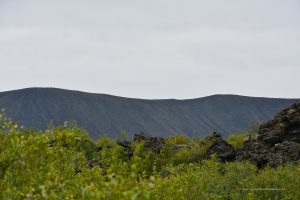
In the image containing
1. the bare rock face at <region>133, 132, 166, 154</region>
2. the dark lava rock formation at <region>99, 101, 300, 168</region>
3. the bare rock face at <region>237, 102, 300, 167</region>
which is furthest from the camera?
the bare rock face at <region>133, 132, 166, 154</region>

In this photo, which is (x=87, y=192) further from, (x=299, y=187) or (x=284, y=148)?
(x=284, y=148)

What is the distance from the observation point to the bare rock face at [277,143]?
209 ft

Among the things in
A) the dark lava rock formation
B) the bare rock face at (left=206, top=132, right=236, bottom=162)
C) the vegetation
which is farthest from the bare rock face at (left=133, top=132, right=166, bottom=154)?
the bare rock face at (left=206, top=132, right=236, bottom=162)

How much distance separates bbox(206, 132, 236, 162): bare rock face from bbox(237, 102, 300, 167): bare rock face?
1215 millimetres

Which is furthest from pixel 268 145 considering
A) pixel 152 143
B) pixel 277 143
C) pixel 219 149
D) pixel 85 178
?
pixel 85 178

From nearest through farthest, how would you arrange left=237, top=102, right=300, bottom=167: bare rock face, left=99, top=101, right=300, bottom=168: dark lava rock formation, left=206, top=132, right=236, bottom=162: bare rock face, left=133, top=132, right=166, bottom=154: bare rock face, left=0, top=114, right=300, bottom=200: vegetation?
left=0, top=114, right=300, bottom=200: vegetation, left=237, top=102, right=300, bottom=167: bare rock face, left=99, top=101, right=300, bottom=168: dark lava rock formation, left=206, top=132, right=236, bottom=162: bare rock face, left=133, top=132, right=166, bottom=154: bare rock face

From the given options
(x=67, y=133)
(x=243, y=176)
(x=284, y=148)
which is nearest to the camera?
(x=67, y=133)

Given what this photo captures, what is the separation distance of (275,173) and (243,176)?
5.64m

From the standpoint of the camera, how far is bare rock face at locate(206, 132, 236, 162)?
235ft

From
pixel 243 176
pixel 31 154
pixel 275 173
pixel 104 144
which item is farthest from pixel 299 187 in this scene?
pixel 104 144

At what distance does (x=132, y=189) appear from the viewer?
9.79m

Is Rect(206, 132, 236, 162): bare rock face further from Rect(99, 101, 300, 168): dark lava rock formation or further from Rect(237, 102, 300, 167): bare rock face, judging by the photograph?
Rect(237, 102, 300, 167): bare rock face

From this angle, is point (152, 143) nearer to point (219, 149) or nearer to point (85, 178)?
point (219, 149)

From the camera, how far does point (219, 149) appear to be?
248ft
